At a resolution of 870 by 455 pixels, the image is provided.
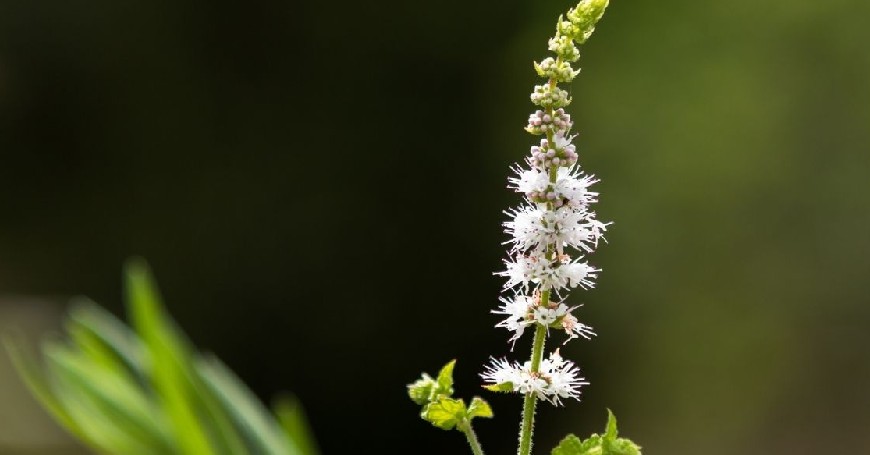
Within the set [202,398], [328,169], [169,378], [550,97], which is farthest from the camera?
[328,169]

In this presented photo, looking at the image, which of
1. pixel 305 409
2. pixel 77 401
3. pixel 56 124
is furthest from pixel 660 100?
pixel 77 401

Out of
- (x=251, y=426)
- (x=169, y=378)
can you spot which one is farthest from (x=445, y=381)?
(x=251, y=426)

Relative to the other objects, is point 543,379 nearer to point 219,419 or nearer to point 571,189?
point 571,189

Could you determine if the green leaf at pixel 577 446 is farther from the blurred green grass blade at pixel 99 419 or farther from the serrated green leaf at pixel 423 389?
the blurred green grass blade at pixel 99 419

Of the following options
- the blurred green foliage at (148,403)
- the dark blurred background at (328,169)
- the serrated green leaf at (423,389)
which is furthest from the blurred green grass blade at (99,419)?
the dark blurred background at (328,169)

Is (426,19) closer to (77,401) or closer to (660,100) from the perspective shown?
(660,100)

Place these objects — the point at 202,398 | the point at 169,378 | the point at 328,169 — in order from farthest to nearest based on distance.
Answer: the point at 328,169, the point at 202,398, the point at 169,378

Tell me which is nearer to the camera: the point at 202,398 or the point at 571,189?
the point at 571,189
